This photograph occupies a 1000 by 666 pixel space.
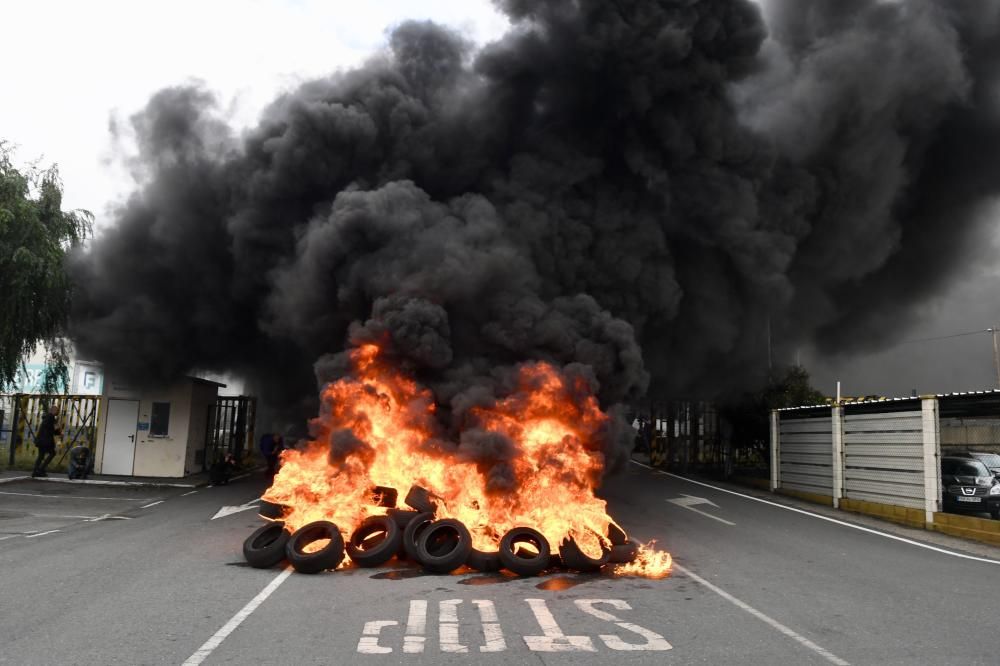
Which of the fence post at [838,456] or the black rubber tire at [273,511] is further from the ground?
the fence post at [838,456]

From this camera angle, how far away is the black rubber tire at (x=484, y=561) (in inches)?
334

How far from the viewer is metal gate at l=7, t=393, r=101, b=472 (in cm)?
2008

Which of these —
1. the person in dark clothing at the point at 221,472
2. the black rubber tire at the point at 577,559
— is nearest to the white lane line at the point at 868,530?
the black rubber tire at the point at 577,559

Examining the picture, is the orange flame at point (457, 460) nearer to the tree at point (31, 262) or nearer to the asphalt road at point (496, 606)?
the asphalt road at point (496, 606)

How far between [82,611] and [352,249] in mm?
6796

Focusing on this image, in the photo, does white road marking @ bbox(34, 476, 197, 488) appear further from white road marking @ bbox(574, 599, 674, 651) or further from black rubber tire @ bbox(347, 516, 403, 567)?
white road marking @ bbox(574, 599, 674, 651)

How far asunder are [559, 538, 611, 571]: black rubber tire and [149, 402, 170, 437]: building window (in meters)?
14.8

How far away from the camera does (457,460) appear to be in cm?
973

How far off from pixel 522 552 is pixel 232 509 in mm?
7916

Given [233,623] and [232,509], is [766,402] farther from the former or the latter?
[233,623]

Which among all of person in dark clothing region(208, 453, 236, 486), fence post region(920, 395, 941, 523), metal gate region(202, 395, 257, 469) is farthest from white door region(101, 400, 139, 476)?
fence post region(920, 395, 941, 523)

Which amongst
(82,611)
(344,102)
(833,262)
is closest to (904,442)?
(833,262)

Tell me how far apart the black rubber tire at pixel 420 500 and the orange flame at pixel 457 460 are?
20 centimetres

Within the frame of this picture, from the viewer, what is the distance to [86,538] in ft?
35.0
